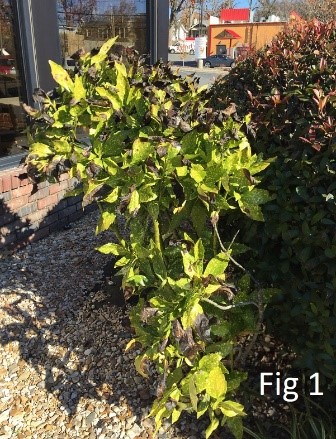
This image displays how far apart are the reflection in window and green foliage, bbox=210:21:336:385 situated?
283cm

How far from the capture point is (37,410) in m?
2.17

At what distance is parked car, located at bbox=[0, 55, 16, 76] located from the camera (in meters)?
3.90

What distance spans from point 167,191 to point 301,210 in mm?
502

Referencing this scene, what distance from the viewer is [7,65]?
3930mm

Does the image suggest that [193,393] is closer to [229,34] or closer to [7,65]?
[7,65]

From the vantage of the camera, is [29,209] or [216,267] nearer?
[216,267]

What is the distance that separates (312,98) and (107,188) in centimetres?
89

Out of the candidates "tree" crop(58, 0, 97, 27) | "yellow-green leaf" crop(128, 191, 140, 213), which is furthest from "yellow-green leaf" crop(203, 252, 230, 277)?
"tree" crop(58, 0, 97, 27)

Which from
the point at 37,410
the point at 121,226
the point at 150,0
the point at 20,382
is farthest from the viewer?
the point at 150,0

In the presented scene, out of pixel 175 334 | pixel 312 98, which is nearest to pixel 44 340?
pixel 175 334

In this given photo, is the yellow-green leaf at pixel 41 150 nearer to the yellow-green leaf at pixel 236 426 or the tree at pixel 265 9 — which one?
the yellow-green leaf at pixel 236 426

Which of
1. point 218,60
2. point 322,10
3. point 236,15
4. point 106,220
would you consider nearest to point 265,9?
point 236,15

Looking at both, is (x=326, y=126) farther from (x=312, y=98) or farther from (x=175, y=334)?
(x=175, y=334)

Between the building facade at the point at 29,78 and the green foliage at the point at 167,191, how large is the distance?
6.32ft
